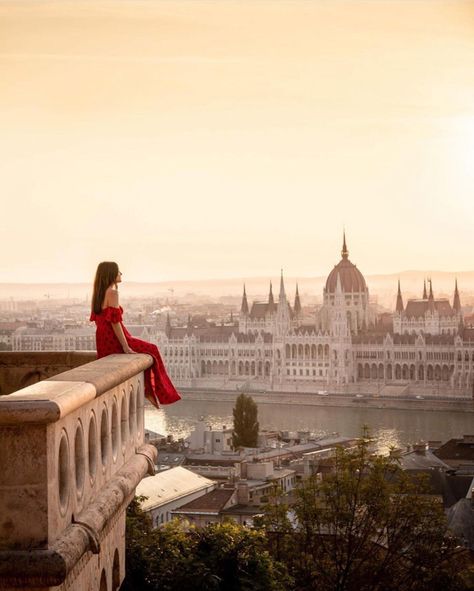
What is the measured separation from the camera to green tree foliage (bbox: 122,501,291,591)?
5.90ft

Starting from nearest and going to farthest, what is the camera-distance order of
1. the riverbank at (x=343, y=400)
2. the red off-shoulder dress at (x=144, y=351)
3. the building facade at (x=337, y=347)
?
1. the red off-shoulder dress at (x=144, y=351)
2. the riverbank at (x=343, y=400)
3. the building facade at (x=337, y=347)

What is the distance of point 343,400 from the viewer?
2102cm

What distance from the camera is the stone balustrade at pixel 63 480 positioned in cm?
83

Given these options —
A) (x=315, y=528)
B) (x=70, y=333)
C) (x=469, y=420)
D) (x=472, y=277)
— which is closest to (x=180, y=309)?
(x=70, y=333)

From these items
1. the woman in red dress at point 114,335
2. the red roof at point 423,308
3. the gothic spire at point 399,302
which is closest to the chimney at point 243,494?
the woman in red dress at point 114,335

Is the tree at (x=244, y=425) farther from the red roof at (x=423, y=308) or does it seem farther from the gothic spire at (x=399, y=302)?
the red roof at (x=423, y=308)

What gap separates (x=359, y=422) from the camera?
17328 millimetres

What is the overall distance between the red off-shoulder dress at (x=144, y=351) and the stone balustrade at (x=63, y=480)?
0.64 feet

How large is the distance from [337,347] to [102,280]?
23650 mm

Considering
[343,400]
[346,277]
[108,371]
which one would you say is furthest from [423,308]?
[108,371]

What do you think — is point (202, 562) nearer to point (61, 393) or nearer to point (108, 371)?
point (108, 371)

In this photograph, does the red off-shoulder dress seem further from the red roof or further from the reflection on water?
the red roof

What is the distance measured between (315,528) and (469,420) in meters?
15.7

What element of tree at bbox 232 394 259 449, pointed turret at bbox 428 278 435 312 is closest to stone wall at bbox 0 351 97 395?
tree at bbox 232 394 259 449
